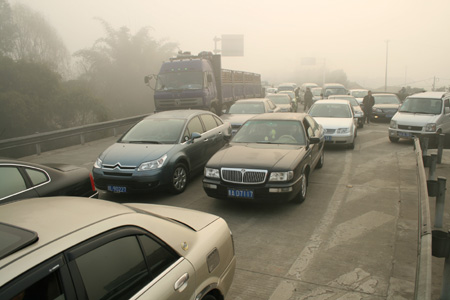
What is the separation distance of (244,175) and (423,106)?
981cm

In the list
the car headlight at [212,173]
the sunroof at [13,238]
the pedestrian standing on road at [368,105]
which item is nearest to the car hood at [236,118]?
the car headlight at [212,173]

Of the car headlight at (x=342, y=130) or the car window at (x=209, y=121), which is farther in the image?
the car headlight at (x=342, y=130)

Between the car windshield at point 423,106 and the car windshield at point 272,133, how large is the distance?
745 centimetres

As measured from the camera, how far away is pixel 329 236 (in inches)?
209

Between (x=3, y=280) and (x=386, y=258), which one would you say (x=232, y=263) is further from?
(x=386, y=258)

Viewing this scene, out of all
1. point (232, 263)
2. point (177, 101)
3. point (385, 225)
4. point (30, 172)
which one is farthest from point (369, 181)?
point (177, 101)

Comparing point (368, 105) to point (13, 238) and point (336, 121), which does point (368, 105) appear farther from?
point (13, 238)

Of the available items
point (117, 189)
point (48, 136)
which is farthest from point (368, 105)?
point (117, 189)

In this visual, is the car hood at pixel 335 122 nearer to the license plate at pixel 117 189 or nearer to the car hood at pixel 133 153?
the car hood at pixel 133 153

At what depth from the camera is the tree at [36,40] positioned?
30.0 m

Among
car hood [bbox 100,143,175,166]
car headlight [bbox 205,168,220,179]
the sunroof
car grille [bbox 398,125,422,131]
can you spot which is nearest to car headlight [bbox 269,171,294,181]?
car headlight [bbox 205,168,220,179]

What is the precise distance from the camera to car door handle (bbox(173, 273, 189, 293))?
242 centimetres

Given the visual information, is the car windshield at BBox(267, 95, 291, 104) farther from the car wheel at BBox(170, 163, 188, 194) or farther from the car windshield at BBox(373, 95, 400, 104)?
the car wheel at BBox(170, 163, 188, 194)

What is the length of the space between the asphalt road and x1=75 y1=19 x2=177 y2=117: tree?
32997mm
